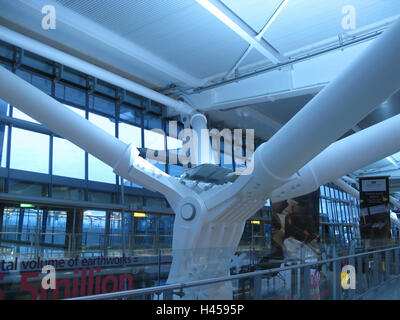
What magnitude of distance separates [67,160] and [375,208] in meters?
11.9

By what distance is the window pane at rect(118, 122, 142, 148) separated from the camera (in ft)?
49.1

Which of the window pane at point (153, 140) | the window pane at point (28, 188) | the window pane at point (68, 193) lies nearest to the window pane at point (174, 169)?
the window pane at point (153, 140)

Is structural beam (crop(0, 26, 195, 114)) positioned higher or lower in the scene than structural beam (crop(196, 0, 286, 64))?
lower

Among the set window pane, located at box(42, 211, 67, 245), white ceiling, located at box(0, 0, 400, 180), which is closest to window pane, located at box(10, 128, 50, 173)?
window pane, located at box(42, 211, 67, 245)

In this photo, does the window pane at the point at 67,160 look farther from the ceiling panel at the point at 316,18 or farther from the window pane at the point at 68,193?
the ceiling panel at the point at 316,18

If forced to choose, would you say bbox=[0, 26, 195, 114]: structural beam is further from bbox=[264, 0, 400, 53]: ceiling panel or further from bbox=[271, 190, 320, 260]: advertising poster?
bbox=[271, 190, 320, 260]: advertising poster

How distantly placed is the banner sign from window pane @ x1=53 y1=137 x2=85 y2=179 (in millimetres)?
10999

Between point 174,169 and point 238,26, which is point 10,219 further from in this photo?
point 238,26

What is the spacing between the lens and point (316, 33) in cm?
1018

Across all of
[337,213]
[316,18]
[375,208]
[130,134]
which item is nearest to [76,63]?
[130,134]

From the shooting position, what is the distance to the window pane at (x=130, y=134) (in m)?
15.0
